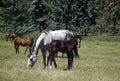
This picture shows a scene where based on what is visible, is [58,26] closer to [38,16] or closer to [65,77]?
[38,16]

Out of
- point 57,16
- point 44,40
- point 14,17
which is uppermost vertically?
point 44,40

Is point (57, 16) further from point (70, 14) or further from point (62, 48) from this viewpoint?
point (62, 48)

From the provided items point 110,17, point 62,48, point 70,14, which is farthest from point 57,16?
point 62,48

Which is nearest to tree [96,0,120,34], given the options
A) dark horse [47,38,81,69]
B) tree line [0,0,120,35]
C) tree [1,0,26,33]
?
tree line [0,0,120,35]

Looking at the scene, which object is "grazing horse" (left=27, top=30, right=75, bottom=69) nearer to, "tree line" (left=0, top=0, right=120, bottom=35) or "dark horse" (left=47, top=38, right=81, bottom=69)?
"dark horse" (left=47, top=38, right=81, bottom=69)

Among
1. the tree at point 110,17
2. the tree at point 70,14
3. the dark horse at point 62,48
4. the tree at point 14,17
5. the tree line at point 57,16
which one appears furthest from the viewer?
the tree at point 110,17

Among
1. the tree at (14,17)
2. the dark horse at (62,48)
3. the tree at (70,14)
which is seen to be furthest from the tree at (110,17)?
the dark horse at (62,48)

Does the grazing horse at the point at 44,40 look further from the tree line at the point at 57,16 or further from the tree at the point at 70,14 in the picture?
the tree at the point at 70,14

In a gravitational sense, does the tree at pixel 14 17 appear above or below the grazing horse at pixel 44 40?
below

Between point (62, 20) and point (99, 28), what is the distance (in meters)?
10.7

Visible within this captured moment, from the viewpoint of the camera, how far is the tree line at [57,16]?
218ft

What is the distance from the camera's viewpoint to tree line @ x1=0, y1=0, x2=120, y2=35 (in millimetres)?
66375

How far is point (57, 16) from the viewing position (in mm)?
67938

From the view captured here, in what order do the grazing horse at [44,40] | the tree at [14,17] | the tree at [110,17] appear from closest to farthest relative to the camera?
1. the grazing horse at [44,40]
2. the tree at [14,17]
3. the tree at [110,17]
